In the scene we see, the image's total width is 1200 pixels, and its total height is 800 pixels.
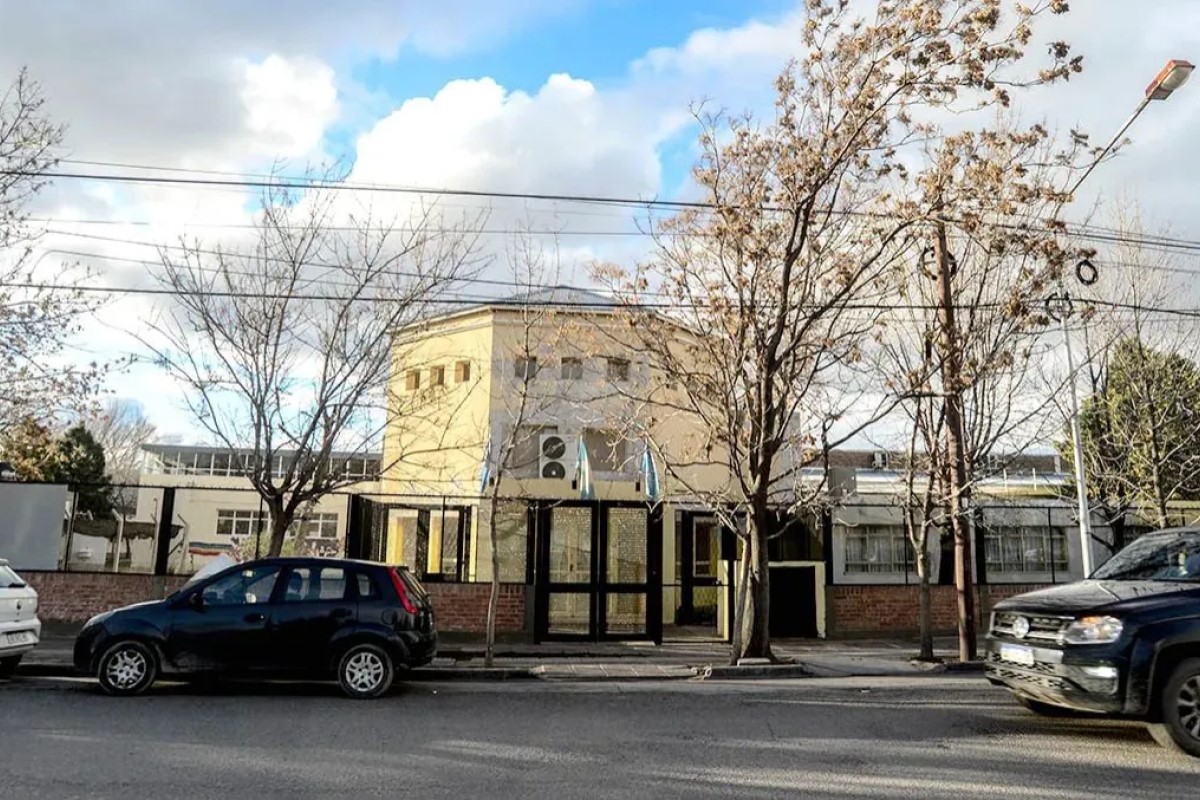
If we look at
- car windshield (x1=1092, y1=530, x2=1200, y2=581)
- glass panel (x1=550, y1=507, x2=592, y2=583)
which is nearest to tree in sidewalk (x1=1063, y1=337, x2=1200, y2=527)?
car windshield (x1=1092, y1=530, x2=1200, y2=581)

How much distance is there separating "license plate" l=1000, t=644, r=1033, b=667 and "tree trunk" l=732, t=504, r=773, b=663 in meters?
4.92

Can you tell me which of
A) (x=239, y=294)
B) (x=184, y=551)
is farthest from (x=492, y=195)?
(x=184, y=551)

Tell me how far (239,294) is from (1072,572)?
17075 millimetres

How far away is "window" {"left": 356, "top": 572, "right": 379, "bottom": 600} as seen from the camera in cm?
1001

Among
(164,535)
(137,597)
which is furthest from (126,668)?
(164,535)

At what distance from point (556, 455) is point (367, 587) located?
1344 centimetres

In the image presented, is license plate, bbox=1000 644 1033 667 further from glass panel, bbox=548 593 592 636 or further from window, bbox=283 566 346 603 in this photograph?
glass panel, bbox=548 593 592 636

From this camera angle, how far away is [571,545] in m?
16.0

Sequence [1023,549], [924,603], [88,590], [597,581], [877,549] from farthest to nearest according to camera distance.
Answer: [1023,549], [877,549], [597,581], [88,590], [924,603]

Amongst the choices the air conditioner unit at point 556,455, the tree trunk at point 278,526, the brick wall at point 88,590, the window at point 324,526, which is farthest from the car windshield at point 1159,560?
the window at point 324,526

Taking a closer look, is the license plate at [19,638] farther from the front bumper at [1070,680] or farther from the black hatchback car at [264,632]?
the front bumper at [1070,680]

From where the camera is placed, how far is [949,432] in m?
13.6

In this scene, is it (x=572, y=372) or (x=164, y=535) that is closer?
(x=164, y=535)

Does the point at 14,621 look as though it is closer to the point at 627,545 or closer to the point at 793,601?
the point at 627,545
